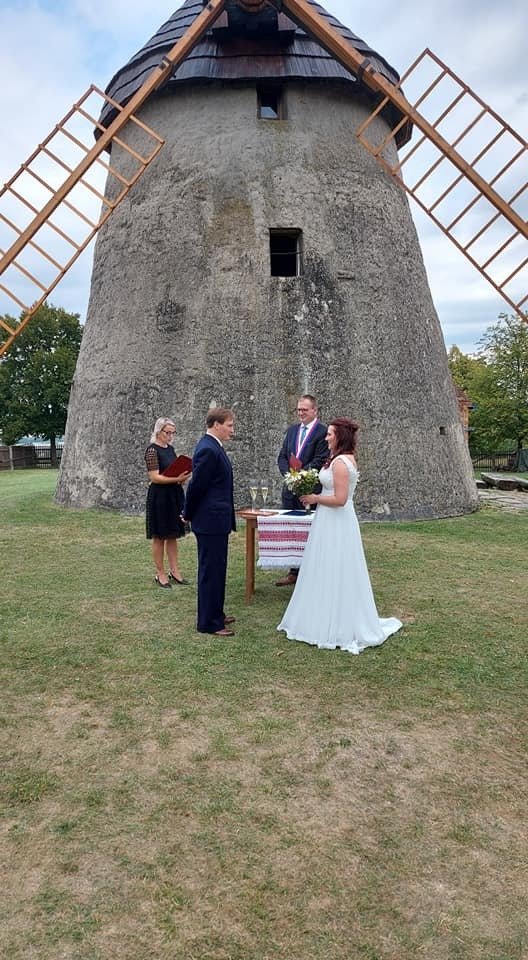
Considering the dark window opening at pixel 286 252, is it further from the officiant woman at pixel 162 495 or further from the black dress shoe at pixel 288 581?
the black dress shoe at pixel 288 581

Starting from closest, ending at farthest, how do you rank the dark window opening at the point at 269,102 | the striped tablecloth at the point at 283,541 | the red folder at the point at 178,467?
the striped tablecloth at the point at 283,541, the red folder at the point at 178,467, the dark window opening at the point at 269,102

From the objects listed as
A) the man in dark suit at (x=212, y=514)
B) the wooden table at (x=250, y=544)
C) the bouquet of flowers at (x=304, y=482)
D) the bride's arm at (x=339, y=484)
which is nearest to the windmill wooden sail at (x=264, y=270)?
the wooden table at (x=250, y=544)

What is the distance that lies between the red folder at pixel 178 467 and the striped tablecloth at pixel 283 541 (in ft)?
3.20

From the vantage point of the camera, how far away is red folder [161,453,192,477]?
6480 mm

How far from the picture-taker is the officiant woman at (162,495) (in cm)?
666

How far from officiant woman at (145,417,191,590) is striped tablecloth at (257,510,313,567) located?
1.04m

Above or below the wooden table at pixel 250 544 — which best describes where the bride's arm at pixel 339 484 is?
above

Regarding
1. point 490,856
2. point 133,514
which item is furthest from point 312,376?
point 490,856

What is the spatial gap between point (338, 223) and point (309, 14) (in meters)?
3.31

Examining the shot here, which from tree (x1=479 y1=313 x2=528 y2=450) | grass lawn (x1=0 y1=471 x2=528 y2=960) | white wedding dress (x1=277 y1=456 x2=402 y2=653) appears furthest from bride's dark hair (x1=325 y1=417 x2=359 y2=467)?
tree (x1=479 y1=313 x2=528 y2=450)

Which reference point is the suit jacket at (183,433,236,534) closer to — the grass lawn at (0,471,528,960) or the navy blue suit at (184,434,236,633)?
the navy blue suit at (184,434,236,633)

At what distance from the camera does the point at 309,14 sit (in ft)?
34.2

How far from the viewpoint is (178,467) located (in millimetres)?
6516

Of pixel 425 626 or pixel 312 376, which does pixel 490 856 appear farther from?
pixel 312 376
